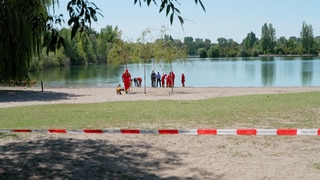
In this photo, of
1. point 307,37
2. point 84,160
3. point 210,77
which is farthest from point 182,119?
point 307,37

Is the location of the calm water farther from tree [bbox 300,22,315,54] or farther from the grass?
tree [bbox 300,22,315,54]

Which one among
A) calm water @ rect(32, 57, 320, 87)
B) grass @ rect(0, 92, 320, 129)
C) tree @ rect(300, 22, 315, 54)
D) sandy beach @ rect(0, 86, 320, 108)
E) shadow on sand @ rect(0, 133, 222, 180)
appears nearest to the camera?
shadow on sand @ rect(0, 133, 222, 180)

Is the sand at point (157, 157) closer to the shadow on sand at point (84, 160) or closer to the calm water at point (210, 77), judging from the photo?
the shadow on sand at point (84, 160)

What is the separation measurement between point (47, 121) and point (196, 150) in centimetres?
665

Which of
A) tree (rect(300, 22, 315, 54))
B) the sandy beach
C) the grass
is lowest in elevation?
the sandy beach

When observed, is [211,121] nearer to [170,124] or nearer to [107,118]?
[170,124]

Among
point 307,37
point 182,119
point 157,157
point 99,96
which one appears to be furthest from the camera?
point 307,37

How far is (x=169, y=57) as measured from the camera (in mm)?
33000

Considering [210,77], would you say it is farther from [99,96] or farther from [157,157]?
[157,157]

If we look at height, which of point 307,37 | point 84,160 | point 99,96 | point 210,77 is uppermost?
point 307,37

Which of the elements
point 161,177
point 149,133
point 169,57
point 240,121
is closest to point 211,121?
point 240,121

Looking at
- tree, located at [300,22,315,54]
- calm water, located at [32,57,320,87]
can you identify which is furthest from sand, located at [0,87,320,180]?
tree, located at [300,22,315,54]

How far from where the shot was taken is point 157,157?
7367 mm

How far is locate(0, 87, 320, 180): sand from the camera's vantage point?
246 inches
